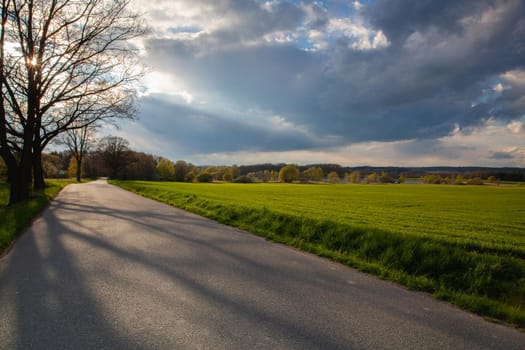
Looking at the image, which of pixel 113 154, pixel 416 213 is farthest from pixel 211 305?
pixel 113 154

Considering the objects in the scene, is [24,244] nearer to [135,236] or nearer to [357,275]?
[135,236]

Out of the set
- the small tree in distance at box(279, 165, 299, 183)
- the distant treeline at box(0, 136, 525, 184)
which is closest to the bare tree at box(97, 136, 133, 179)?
the distant treeline at box(0, 136, 525, 184)

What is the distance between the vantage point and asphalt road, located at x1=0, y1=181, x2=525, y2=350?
2.97 m

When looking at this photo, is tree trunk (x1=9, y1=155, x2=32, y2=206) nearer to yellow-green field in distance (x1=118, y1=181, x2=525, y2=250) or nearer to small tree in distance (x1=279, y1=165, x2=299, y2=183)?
yellow-green field in distance (x1=118, y1=181, x2=525, y2=250)

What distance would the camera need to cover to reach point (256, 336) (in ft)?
9.83

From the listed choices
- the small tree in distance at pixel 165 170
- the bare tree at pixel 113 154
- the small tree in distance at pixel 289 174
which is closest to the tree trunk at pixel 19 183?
the bare tree at pixel 113 154

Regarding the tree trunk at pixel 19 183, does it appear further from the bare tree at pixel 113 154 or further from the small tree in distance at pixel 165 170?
the small tree in distance at pixel 165 170

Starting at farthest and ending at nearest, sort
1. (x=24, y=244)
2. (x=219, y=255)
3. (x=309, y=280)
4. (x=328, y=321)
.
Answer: (x=24, y=244), (x=219, y=255), (x=309, y=280), (x=328, y=321)

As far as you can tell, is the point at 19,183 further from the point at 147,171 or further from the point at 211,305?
the point at 147,171

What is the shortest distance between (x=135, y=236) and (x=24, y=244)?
8.33 ft

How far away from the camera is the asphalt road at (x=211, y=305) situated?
2.97 m

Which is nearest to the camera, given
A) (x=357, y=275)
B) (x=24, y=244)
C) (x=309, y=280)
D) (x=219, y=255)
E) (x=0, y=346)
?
(x=0, y=346)

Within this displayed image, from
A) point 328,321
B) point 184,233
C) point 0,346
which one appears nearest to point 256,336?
point 328,321

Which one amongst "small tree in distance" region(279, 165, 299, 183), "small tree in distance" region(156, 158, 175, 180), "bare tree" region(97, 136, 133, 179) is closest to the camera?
"bare tree" region(97, 136, 133, 179)
